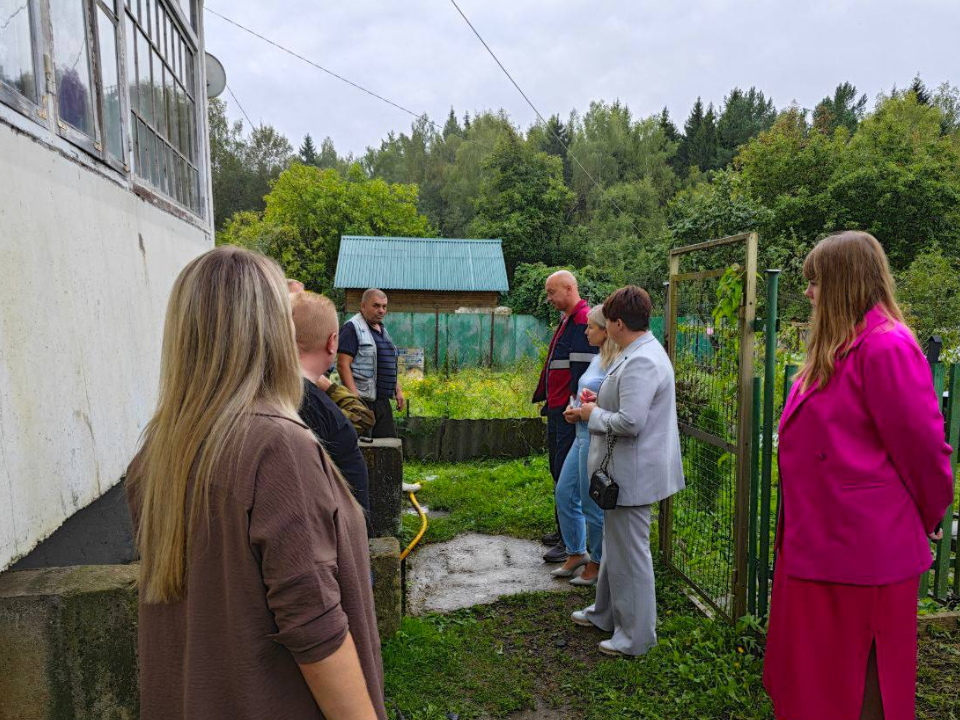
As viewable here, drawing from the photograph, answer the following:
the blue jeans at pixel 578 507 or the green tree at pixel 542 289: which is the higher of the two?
the green tree at pixel 542 289

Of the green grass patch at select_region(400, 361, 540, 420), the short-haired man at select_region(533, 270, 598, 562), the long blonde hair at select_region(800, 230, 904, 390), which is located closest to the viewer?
the long blonde hair at select_region(800, 230, 904, 390)

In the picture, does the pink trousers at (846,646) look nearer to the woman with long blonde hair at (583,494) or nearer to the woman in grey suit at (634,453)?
the woman in grey suit at (634,453)

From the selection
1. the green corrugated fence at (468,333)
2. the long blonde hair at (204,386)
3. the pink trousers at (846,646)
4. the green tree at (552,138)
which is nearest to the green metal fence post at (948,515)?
the pink trousers at (846,646)

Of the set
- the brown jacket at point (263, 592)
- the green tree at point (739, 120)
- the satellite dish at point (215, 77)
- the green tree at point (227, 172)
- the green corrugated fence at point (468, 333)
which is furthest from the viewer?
the green tree at point (227, 172)

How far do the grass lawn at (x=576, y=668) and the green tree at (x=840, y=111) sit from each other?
141 ft

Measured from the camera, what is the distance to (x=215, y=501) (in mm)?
1145

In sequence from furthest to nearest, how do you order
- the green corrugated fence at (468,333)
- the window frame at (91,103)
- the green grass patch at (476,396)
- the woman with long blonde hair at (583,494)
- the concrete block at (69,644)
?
the green corrugated fence at (468,333) < the green grass patch at (476,396) < the woman with long blonde hair at (583,494) < the window frame at (91,103) < the concrete block at (69,644)

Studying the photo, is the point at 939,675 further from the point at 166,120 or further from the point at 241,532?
the point at 166,120

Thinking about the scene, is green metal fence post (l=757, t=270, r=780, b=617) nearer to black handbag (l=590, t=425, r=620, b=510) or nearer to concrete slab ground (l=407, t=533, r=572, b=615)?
black handbag (l=590, t=425, r=620, b=510)

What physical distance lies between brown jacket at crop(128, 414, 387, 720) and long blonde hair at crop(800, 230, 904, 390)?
1.87 meters

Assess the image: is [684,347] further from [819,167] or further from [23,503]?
[819,167]

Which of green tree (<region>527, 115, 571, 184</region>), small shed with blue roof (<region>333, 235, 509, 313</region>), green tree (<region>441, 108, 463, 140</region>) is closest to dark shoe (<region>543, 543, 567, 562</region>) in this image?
small shed with blue roof (<region>333, 235, 509, 313</region>)

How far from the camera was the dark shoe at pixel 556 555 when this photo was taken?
5020mm

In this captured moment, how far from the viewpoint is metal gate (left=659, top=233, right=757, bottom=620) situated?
3498mm
